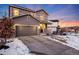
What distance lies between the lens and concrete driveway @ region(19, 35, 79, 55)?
285 cm

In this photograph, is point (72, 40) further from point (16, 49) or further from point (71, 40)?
point (16, 49)

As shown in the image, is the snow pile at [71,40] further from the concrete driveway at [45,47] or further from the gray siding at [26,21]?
the gray siding at [26,21]

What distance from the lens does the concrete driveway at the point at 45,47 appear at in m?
2.85

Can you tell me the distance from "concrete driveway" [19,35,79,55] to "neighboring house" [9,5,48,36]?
144 millimetres

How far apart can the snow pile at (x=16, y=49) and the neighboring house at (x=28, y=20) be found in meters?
0.20

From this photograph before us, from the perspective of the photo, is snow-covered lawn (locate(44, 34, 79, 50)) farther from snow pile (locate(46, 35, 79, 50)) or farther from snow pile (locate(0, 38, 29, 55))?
snow pile (locate(0, 38, 29, 55))

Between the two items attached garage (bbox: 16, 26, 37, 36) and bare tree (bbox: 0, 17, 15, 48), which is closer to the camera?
bare tree (bbox: 0, 17, 15, 48)

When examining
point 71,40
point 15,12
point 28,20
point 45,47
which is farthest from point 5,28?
point 71,40

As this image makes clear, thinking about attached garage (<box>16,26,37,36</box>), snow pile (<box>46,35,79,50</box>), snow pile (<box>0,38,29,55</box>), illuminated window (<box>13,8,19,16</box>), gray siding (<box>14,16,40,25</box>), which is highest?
illuminated window (<box>13,8,19,16</box>)

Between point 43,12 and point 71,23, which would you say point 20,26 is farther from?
point 71,23

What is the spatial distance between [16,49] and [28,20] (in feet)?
2.00

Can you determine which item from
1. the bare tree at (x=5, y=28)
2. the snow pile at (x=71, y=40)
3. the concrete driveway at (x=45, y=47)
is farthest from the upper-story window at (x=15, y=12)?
the snow pile at (x=71, y=40)

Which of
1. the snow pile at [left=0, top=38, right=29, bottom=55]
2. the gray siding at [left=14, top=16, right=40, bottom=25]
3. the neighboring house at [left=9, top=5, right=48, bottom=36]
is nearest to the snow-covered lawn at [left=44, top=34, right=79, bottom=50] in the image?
the neighboring house at [left=9, top=5, right=48, bottom=36]

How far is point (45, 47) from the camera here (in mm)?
2893
